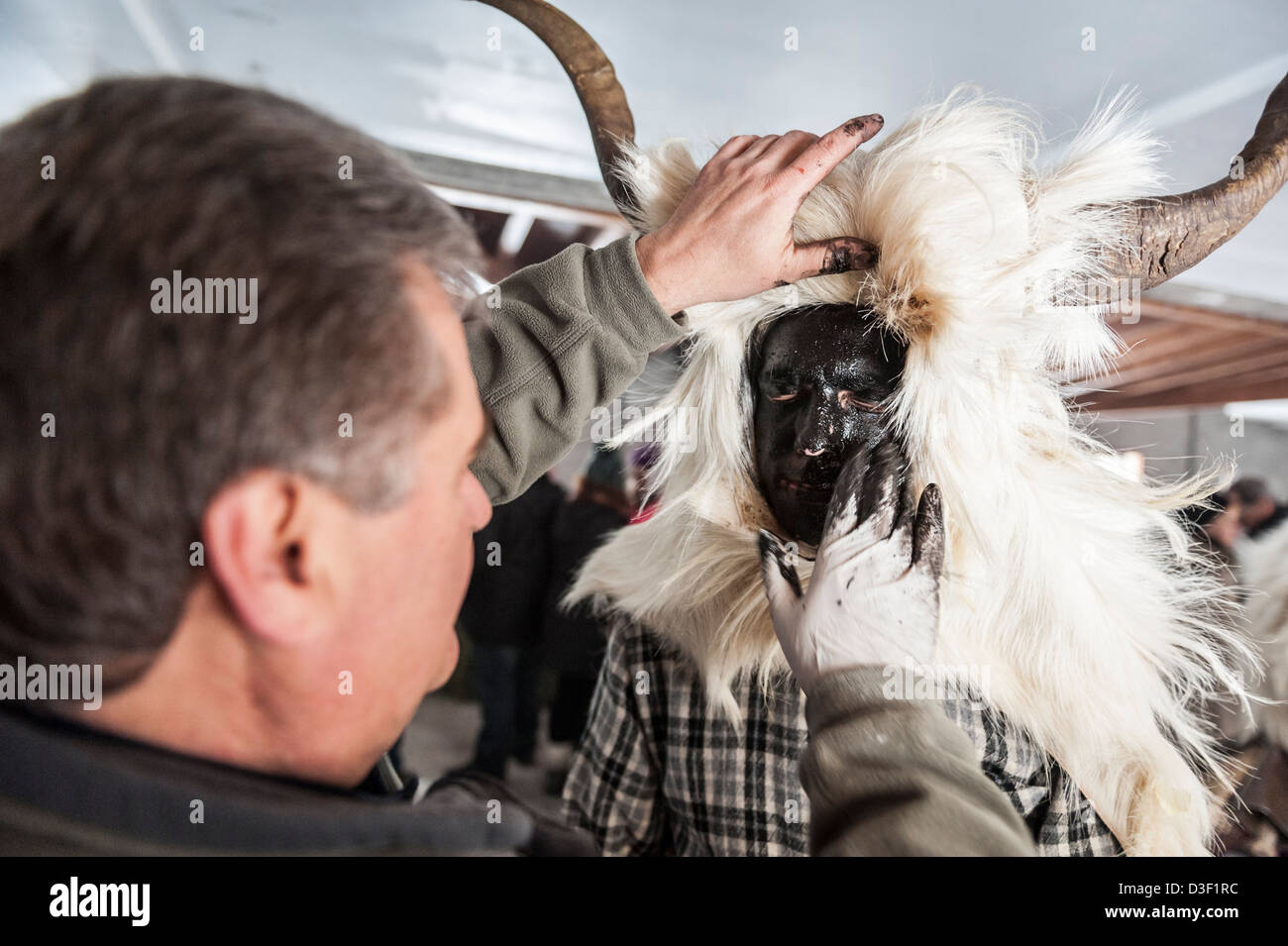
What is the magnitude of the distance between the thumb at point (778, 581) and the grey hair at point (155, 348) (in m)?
0.50

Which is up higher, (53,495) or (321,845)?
Answer: (53,495)

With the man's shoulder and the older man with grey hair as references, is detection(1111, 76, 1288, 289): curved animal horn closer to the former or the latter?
the older man with grey hair

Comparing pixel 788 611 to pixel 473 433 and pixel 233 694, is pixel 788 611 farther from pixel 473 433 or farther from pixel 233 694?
pixel 233 694

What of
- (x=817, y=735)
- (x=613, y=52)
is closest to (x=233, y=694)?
(x=817, y=735)

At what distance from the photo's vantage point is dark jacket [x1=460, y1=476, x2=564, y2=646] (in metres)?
2.67

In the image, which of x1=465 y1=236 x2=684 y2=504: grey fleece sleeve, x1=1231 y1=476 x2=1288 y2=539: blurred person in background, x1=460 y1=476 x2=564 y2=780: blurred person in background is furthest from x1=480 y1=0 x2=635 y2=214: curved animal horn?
x1=1231 y1=476 x2=1288 y2=539: blurred person in background

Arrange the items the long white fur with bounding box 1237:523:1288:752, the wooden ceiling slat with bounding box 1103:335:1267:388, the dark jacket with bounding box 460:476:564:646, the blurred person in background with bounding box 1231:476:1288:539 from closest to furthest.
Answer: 1. the long white fur with bounding box 1237:523:1288:752
2. the blurred person in background with bounding box 1231:476:1288:539
3. the wooden ceiling slat with bounding box 1103:335:1267:388
4. the dark jacket with bounding box 460:476:564:646

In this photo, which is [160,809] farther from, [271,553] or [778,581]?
[778,581]

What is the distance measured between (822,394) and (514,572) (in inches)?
75.1

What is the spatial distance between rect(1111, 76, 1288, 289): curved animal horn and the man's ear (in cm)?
100

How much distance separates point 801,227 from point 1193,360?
7.38 ft

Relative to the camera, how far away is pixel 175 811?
487 mm

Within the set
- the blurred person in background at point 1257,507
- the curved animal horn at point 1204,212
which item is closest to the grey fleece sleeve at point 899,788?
the curved animal horn at point 1204,212

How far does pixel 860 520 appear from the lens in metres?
0.87
